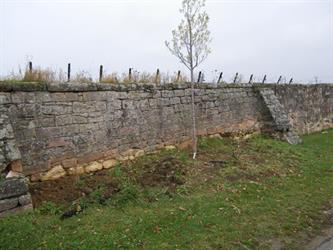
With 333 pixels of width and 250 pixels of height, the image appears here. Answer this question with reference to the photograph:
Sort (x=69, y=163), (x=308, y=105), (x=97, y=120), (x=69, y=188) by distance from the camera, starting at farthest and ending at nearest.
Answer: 1. (x=308, y=105)
2. (x=97, y=120)
3. (x=69, y=163)
4. (x=69, y=188)

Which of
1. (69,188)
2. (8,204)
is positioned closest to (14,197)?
(8,204)

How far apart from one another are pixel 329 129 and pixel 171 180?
13.7 m

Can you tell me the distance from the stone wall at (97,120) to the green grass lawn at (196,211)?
542 millimetres

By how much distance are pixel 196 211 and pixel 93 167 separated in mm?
2524

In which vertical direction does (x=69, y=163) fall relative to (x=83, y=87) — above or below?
below

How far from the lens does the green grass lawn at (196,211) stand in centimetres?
468

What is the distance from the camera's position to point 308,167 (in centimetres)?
903

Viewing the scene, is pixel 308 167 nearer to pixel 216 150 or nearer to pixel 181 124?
pixel 216 150

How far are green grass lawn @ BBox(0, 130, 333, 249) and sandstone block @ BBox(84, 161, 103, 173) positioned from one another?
326mm

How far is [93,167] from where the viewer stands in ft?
23.8

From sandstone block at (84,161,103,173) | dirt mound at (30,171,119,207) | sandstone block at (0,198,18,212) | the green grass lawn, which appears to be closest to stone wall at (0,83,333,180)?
sandstone block at (84,161,103,173)

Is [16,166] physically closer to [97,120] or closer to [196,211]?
[97,120]

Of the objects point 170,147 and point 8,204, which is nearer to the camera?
point 8,204

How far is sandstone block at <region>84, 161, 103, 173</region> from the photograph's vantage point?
714cm
